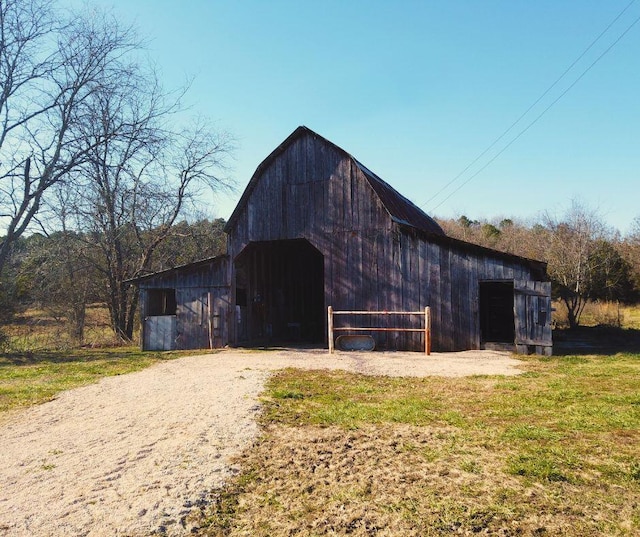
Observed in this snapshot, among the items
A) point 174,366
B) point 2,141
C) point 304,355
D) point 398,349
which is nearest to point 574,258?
point 398,349

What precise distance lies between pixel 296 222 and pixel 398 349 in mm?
5886

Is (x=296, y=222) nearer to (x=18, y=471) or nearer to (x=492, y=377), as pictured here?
(x=492, y=377)

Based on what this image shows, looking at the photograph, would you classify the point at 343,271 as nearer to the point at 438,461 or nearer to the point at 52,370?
the point at 52,370

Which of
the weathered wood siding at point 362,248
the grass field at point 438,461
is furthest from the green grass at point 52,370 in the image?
the weathered wood siding at point 362,248

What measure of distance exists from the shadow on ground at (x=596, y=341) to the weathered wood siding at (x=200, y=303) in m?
11.8

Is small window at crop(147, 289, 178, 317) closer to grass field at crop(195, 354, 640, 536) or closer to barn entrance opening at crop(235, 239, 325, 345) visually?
barn entrance opening at crop(235, 239, 325, 345)

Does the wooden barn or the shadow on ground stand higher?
the wooden barn

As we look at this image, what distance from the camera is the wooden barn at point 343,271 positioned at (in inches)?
578

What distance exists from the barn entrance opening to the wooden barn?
0.32ft

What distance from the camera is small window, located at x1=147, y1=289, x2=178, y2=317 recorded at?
19.6 meters

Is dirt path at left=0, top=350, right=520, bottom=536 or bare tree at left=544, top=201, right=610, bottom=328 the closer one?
dirt path at left=0, top=350, right=520, bottom=536

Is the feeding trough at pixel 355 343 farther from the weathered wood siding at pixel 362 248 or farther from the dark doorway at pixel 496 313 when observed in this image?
the dark doorway at pixel 496 313

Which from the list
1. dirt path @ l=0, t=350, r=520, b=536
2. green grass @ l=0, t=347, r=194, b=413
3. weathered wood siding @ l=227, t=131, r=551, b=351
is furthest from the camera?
weathered wood siding @ l=227, t=131, r=551, b=351

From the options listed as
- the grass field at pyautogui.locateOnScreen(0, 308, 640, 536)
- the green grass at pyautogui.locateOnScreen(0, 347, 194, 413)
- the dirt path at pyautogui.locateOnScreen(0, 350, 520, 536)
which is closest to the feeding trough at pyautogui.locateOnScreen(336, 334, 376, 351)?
the dirt path at pyautogui.locateOnScreen(0, 350, 520, 536)
